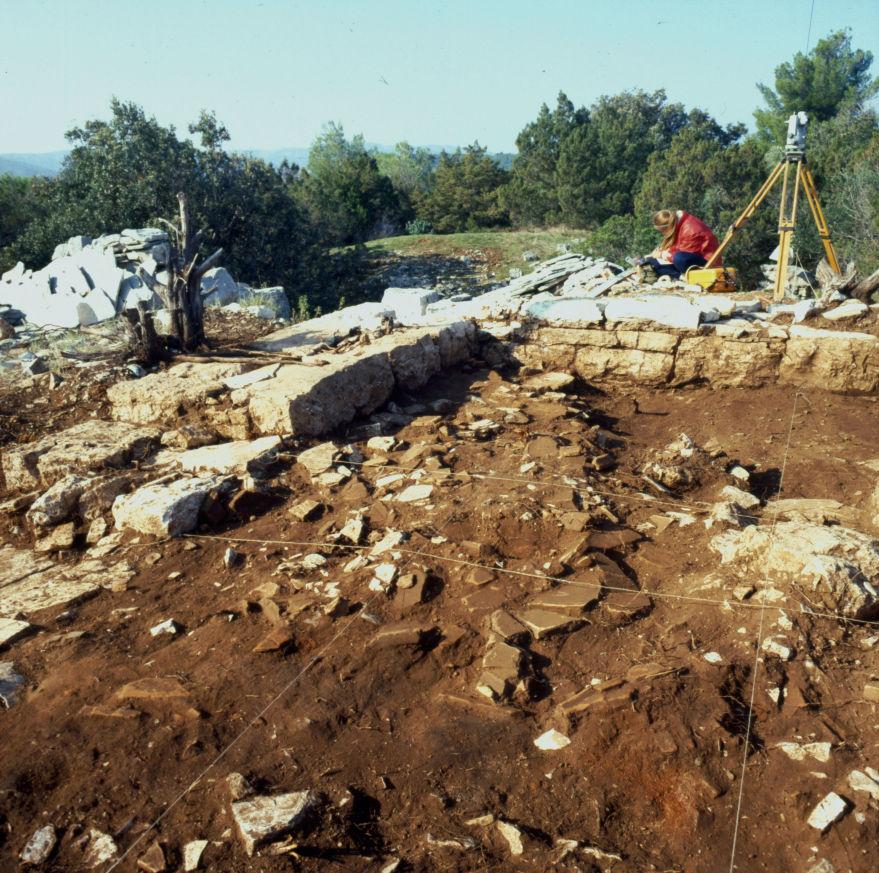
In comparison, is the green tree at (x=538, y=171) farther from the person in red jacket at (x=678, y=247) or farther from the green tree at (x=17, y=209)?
the person in red jacket at (x=678, y=247)

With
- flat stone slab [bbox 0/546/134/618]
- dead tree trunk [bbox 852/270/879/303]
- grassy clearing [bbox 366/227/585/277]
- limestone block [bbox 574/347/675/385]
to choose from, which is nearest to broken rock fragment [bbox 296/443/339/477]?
flat stone slab [bbox 0/546/134/618]

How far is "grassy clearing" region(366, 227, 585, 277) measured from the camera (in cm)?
2125

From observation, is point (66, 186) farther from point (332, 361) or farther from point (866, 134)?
point (866, 134)

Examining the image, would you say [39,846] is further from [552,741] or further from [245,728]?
[552,741]

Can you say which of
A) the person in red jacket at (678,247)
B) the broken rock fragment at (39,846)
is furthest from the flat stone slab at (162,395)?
the person in red jacket at (678,247)

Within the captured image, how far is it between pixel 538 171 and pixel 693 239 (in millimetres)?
20330

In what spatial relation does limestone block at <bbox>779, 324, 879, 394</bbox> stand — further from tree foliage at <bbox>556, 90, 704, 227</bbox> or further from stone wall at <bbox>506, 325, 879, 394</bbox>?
tree foliage at <bbox>556, 90, 704, 227</bbox>

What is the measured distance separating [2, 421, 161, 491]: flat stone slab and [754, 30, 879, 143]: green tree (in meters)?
27.2

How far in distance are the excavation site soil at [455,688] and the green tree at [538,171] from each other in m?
23.9

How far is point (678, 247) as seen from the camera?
754cm

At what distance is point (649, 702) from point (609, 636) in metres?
0.38

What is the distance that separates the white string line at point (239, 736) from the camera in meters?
1.83

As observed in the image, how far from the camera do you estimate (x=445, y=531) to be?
3156 mm

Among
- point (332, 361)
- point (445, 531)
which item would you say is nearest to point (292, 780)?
point (445, 531)
